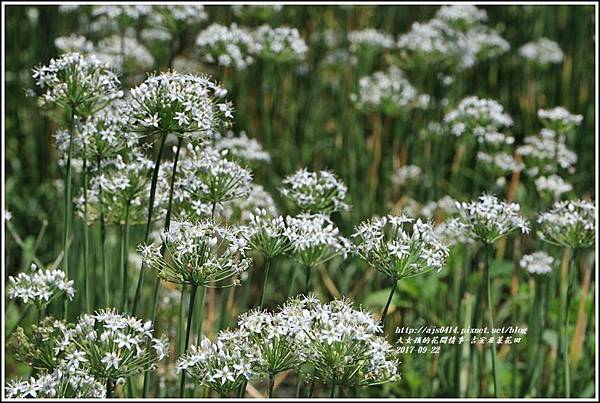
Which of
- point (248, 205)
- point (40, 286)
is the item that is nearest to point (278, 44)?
point (248, 205)

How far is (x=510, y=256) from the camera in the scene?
18.3 ft

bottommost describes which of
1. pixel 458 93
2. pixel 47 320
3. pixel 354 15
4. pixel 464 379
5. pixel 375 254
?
pixel 464 379

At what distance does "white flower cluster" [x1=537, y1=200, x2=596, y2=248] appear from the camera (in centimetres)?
353

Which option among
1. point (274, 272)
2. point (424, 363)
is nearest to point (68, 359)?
point (424, 363)

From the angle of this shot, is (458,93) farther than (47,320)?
Yes

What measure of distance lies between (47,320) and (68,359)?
0.92ft

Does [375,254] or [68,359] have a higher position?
[375,254]

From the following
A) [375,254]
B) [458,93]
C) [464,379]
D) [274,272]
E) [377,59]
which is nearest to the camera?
[375,254]

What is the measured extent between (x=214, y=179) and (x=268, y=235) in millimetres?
338

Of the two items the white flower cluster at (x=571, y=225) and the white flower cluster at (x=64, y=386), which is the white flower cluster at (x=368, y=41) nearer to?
the white flower cluster at (x=571, y=225)

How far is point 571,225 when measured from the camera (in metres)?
3.54

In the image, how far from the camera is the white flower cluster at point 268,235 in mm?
2879

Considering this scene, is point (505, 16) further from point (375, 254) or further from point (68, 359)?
point (68, 359)

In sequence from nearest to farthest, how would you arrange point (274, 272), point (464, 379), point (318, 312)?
→ point (318, 312)
point (464, 379)
point (274, 272)
